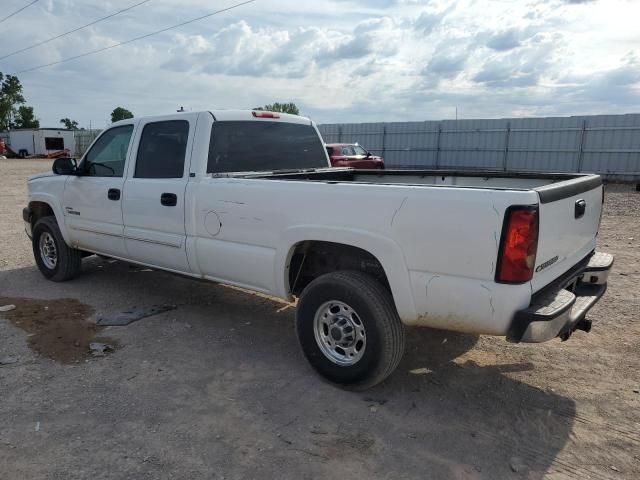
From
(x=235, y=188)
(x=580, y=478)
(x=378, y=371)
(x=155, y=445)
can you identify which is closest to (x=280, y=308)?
(x=235, y=188)

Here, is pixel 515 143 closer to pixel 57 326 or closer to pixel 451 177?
pixel 451 177

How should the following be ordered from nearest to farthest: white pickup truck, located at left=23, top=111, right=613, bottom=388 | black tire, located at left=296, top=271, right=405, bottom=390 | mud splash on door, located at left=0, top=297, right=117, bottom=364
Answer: white pickup truck, located at left=23, top=111, right=613, bottom=388, black tire, located at left=296, top=271, right=405, bottom=390, mud splash on door, located at left=0, top=297, right=117, bottom=364

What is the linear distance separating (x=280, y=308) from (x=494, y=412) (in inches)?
101

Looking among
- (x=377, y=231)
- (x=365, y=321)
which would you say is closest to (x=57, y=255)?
(x=365, y=321)

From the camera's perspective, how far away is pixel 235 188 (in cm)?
396

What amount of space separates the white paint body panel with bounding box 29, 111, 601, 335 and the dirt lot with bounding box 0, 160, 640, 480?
0.65m

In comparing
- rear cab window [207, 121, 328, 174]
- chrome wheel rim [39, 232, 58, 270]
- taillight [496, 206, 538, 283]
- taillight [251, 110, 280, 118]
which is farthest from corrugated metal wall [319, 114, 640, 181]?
taillight [496, 206, 538, 283]

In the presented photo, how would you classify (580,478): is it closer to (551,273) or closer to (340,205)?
(551,273)

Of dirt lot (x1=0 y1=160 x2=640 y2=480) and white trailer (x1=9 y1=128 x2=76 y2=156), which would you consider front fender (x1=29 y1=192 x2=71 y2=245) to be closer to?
dirt lot (x1=0 y1=160 x2=640 y2=480)

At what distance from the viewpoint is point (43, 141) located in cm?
4822

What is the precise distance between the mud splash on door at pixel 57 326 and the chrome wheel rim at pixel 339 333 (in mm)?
1930

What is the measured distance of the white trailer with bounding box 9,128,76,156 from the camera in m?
48.1

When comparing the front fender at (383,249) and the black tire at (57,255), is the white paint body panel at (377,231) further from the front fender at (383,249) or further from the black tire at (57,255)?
the black tire at (57,255)

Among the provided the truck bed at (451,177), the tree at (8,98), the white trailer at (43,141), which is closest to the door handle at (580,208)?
the truck bed at (451,177)
